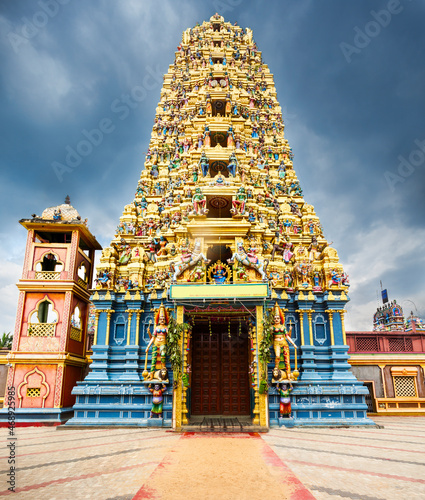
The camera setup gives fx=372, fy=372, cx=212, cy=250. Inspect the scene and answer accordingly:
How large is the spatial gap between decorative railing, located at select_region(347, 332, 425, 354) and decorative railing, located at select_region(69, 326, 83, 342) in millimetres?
15352

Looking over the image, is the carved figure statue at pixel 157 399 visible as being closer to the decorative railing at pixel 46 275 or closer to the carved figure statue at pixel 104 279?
the carved figure statue at pixel 104 279

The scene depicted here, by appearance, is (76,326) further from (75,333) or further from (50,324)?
(50,324)

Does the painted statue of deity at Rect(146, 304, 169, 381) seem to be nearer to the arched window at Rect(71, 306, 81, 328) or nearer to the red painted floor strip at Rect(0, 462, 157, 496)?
the arched window at Rect(71, 306, 81, 328)

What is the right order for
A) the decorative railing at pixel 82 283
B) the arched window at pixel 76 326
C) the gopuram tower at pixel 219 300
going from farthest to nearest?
the decorative railing at pixel 82 283
the arched window at pixel 76 326
the gopuram tower at pixel 219 300

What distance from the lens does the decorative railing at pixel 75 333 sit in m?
19.3

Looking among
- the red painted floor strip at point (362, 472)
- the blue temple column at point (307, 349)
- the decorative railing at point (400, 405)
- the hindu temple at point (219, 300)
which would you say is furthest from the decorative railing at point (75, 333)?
the decorative railing at point (400, 405)

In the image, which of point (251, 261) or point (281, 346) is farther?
point (251, 261)

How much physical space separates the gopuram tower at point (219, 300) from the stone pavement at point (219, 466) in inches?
97.5

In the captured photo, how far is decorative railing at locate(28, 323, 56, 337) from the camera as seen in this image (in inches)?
728

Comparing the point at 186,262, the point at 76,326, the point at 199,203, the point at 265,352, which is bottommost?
the point at 265,352

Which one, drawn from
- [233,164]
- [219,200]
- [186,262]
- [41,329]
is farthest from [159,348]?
[233,164]

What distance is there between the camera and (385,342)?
72.2ft

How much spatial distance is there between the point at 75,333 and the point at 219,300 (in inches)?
356

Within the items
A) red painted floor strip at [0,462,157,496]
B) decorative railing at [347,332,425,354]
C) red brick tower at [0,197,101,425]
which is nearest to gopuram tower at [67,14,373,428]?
red brick tower at [0,197,101,425]
